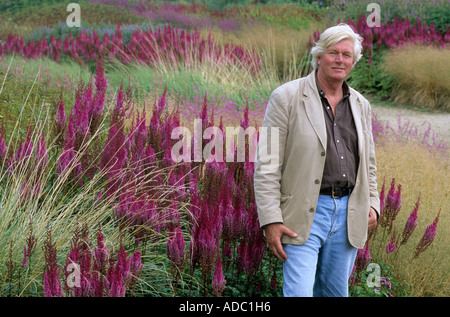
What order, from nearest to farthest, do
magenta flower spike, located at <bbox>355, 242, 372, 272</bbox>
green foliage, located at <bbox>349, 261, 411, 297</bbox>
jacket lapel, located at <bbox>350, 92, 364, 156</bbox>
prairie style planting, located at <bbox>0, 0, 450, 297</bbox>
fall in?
jacket lapel, located at <bbox>350, 92, 364, 156</bbox>
prairie style planting, located at <bbox>0, 0, 450, 297</bbox>
magenta flower spike, located at <bbox>355, 242, 372, 272</bbox>
green foliage, located at <bbox>349, 261, 411, 297</bbox>

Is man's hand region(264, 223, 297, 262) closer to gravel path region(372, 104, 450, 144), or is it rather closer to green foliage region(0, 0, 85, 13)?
gravel path region(372, 104, 450, 144)

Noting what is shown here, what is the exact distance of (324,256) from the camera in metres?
2.98

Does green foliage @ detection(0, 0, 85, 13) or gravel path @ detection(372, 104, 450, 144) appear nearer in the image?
gravel path @ detection(372, 104, 450, 144)

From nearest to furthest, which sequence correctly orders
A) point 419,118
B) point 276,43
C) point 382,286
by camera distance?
point 382,286 → point 419,118 → point 276,43

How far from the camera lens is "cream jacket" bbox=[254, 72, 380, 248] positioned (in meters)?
2.80

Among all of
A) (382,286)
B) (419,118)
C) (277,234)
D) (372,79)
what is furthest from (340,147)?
(372,79)

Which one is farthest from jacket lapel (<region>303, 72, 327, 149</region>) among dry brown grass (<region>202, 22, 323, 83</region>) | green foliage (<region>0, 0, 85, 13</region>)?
green foliage (<region>0, 0, 85, 13</region>)

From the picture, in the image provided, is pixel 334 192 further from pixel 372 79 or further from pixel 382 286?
pixel 372 79

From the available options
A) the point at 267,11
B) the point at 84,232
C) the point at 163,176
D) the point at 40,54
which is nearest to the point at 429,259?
the point at 163,176

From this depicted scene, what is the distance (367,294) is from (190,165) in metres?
1.50

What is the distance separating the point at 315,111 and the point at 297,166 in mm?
284

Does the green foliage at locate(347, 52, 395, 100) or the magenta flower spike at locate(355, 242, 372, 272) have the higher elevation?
the green foliage at locate(347, 52, 395, 100)

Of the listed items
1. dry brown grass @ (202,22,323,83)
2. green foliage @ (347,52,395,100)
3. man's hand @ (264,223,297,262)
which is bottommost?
man's hand @ (264,223,297,262)

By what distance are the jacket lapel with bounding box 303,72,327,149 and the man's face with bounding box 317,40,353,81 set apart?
4.4 inches
